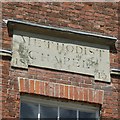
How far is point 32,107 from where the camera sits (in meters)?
13.1

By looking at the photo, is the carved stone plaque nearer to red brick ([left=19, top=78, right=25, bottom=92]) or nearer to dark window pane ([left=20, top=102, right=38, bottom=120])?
red brick ([left=19, top=78, right=25, bottom=92])

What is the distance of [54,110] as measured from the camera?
13.2 meters

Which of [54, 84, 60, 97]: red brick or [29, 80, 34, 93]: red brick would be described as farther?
[54, 84, 60, 97]: red brick

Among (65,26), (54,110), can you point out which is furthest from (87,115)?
(65,26)

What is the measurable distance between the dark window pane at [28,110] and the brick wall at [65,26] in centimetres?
20

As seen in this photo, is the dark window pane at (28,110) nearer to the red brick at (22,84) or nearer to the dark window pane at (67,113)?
the red brick at (22,84)

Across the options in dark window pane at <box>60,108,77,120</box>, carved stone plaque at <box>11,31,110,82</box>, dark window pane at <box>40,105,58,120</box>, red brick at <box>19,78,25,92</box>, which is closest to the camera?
red brick at <box>19,78,25,92</box>

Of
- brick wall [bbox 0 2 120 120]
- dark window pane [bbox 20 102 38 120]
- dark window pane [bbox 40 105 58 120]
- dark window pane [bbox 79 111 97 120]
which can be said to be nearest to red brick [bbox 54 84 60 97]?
brick wall [bbox 0 2 120 120]

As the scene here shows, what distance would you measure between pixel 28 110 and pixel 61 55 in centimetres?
122

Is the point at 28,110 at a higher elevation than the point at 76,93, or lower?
lower

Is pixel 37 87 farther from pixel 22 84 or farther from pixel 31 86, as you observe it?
pixel 22 84

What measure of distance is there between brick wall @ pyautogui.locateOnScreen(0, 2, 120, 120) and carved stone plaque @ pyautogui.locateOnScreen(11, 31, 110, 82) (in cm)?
11

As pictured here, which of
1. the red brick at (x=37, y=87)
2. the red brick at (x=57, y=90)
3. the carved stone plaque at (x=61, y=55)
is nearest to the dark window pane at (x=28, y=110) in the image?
the red brick at (x=37, y=87)

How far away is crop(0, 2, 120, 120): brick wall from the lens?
512 inches
